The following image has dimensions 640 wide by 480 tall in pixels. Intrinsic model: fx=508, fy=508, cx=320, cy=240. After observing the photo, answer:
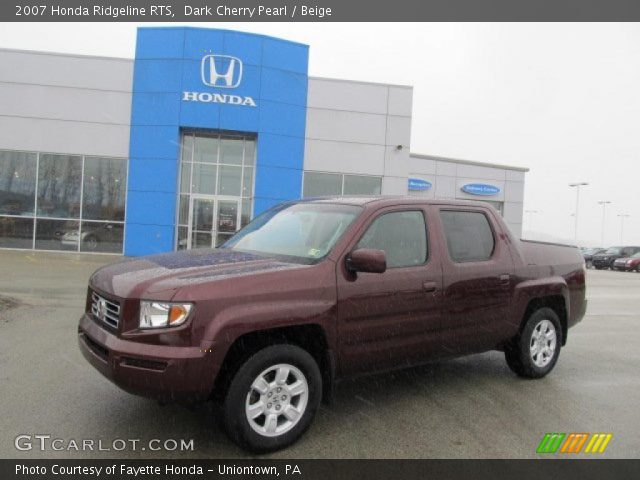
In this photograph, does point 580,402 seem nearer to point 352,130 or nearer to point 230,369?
point 230,369

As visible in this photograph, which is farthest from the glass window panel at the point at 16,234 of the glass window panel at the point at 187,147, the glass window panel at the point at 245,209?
the glass window panel at the point at 245,209

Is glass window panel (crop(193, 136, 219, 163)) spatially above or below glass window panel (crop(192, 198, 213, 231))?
above

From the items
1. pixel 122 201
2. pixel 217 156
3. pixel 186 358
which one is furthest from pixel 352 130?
pixel 186 358

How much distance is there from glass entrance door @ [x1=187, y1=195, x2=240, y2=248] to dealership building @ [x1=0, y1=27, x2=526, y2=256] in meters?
0.04

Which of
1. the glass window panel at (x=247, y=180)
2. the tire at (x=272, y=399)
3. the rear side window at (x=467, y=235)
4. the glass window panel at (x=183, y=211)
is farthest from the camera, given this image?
the glass window panel at (x=247, y=180)

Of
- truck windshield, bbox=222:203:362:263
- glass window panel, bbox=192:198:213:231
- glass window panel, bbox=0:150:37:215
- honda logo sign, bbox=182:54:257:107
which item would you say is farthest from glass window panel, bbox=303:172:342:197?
truck windshield, bbox=222:203:362:263

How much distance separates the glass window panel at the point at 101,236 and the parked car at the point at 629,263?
31557 millimetres

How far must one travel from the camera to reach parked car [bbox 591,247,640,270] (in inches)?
1433

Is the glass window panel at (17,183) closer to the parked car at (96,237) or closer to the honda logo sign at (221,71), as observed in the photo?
the parked car at (96,237)

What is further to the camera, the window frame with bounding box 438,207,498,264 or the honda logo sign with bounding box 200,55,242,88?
the honda logo sign with bounding box 200,55,242,88

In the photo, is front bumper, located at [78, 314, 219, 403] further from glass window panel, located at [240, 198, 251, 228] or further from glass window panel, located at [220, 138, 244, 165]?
glass window panel, located at [220, 138, 244, 165]

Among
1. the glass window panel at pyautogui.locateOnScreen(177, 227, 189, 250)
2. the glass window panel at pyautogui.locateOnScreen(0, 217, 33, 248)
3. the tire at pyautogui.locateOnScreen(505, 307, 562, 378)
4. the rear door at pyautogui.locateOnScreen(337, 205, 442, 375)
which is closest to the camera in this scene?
the rear door at pyautogui.locateOnScreen(337, 205, 442, 375)

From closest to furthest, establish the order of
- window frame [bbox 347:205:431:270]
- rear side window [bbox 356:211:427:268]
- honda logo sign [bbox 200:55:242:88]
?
window frame [bbox 347:205:431:270]
rear side window [bbox 356:211:427:268]
honda logo sign [bbox 200:55:242:88]

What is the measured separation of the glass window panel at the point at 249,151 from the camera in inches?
808
